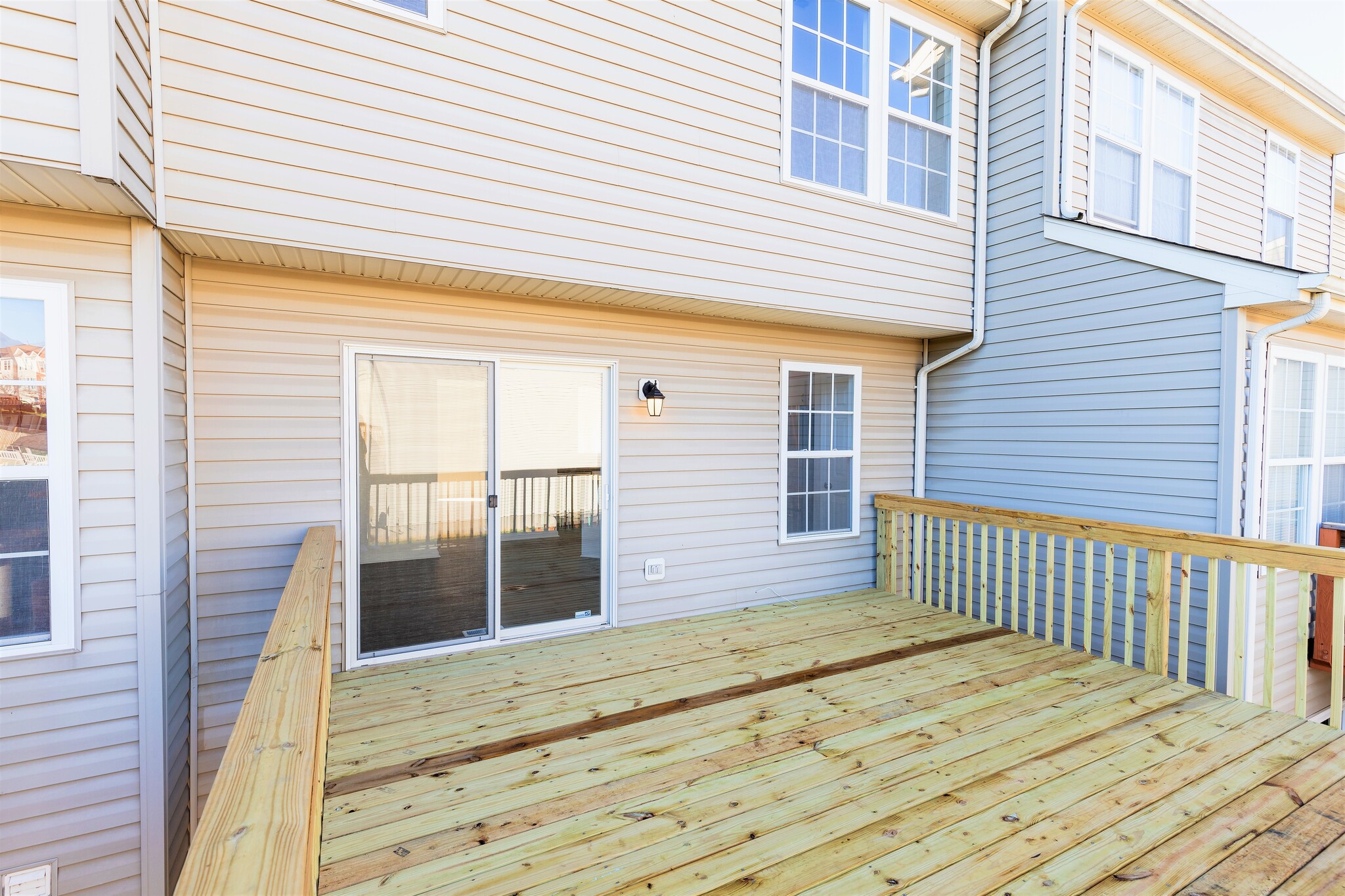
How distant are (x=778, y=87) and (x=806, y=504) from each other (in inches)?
129

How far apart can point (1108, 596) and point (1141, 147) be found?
4.39 metres

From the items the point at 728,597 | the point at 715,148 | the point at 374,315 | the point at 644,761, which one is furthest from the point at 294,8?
the point at 728,597

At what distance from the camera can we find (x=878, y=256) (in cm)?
479

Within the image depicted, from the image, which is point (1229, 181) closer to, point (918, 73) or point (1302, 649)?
point (918, 73)

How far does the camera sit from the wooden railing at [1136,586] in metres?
3.15

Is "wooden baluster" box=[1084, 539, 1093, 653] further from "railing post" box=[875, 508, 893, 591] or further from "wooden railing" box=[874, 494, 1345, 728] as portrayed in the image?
"railing post" box=[875, 508, 893, 591]

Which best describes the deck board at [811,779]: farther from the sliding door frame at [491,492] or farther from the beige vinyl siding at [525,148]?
the beige vinyl siding at [525,148]

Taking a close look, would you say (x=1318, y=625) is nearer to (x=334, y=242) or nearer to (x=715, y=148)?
(x=715, y=148)

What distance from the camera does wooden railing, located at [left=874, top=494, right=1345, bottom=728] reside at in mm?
3148

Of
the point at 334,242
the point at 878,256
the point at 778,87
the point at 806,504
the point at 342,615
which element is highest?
the point at 778,87

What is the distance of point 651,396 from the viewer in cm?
437

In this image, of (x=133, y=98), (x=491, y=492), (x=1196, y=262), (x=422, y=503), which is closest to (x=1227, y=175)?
(x=1196, y=262)

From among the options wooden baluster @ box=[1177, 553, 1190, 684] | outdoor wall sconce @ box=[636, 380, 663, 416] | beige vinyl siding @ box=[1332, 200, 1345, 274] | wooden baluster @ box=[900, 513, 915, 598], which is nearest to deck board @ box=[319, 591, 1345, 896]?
wooden baluster @ box=[1177, 553, 1190, 684]

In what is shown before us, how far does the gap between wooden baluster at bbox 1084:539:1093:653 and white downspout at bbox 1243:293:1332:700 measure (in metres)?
0.84
